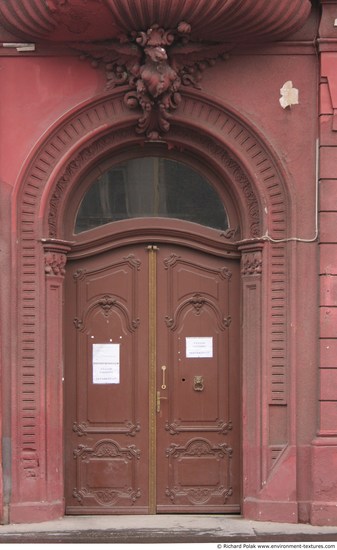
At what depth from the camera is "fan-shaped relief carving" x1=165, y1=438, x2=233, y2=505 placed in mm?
9820

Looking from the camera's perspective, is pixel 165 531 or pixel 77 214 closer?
pixel 165 531

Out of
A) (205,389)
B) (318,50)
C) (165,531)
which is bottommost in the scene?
(165,531)

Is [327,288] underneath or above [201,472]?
above

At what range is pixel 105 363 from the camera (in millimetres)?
9844

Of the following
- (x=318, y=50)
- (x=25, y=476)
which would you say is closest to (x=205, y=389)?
(x=25, y=476)

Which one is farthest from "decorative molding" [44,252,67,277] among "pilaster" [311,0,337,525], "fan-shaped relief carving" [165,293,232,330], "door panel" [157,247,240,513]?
"pilaster" [311,0,337,525]

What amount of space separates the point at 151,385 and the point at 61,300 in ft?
3.72

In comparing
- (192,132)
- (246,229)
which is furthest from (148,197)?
(246,229)

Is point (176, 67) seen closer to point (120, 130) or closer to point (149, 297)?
point (120, 130)

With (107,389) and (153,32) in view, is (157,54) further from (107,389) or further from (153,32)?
(107,389)

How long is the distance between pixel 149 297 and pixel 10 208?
1506 mm

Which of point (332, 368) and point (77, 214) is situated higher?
point (77, 214)

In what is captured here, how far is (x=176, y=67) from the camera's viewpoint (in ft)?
31.0

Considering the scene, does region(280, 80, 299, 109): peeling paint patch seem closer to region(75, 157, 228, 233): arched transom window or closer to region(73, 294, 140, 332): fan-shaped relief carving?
region(75, 157, 228, 233): arched transom window
